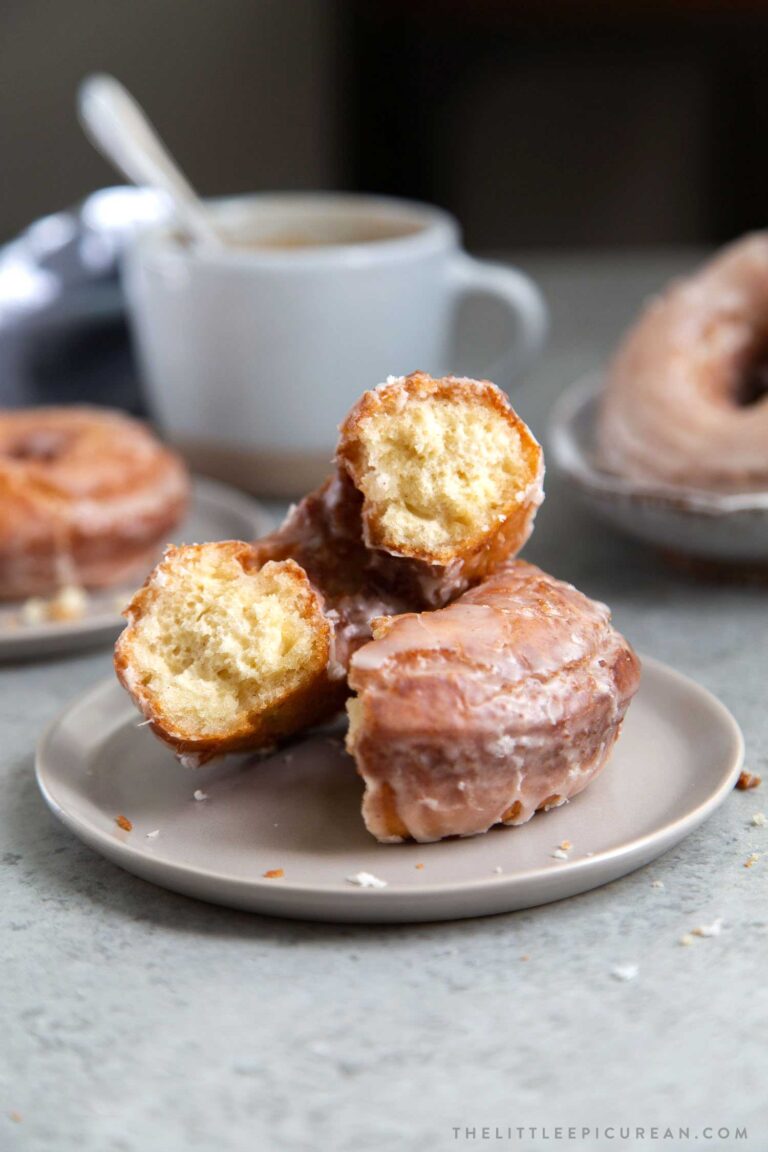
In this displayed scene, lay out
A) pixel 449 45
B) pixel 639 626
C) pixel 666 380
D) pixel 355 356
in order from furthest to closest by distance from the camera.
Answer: pixel 449 45 → pixel 355 356 → pixel 666 380 → pixel 639 626

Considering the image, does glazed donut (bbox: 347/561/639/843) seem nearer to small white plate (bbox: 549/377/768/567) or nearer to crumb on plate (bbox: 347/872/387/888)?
crumb on plate (bbox: 347/872/387/888)

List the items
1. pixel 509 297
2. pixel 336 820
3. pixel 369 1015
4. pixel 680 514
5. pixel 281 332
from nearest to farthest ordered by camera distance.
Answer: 1. pixel 369 1015
2. pixel 336 820
3. pixel 680 514
4. pixel 281 332
5. pixel 509 297

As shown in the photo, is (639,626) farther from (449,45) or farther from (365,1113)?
(449,45)

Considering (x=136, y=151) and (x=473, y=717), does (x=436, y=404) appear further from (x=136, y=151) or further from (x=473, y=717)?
(x=136, y=151)

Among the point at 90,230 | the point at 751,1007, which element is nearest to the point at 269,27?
the point at 90,230

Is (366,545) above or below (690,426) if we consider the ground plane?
above

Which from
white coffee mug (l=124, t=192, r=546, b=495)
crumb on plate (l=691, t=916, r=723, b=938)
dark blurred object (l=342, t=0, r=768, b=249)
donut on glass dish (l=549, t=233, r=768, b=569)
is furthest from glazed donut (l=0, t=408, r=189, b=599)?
dark blurred object (l=342, t=0, r=768, b=249)

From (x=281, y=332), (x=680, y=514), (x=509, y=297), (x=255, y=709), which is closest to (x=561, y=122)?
(x=509, y=297)
